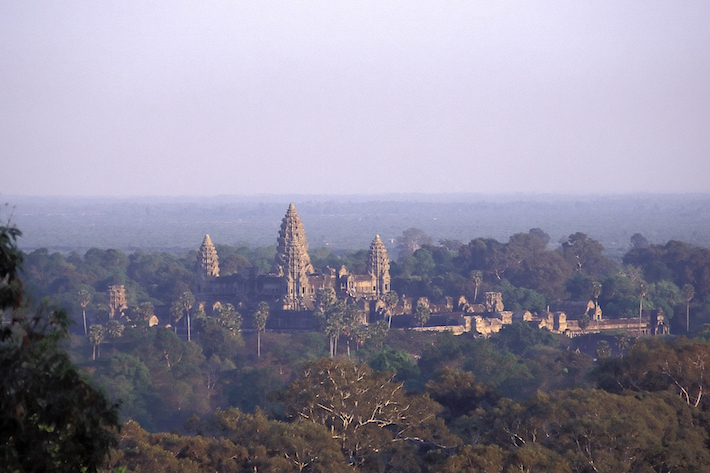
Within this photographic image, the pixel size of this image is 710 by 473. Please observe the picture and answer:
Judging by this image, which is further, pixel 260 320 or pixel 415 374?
pixel 260 320

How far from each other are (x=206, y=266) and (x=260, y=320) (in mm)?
17210

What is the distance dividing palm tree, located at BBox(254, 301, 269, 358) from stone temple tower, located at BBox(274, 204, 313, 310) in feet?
20.5

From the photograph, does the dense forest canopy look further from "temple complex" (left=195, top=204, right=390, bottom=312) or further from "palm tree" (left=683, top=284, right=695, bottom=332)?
"temple complex" (left=195, top=204, right=390, bottom=312)

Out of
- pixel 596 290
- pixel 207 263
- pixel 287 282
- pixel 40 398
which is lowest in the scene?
pixel 596 290

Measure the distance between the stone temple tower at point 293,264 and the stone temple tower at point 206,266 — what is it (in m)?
5.49

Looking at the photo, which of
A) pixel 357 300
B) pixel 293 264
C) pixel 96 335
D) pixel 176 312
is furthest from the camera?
pixel 293 264

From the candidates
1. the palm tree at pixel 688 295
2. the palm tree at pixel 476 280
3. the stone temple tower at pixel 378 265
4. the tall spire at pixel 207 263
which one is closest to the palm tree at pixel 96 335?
the tall spire at pixel 207 263

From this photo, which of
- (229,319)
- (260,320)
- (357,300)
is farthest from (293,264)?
(260,320)

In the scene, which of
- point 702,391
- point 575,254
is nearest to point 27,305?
point 702,391

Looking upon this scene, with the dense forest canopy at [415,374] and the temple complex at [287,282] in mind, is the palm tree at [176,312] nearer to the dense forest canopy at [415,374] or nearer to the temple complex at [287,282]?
the dense forest canopy at [415,374]

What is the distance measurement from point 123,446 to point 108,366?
1433 inches

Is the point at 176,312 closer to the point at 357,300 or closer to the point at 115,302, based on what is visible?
the point at 115,302

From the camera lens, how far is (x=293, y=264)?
93500 mm

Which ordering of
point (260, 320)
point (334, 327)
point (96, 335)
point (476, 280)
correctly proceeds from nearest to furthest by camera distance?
point (96, 335), point (334, 327), point (260, 320), point (476, 280)
